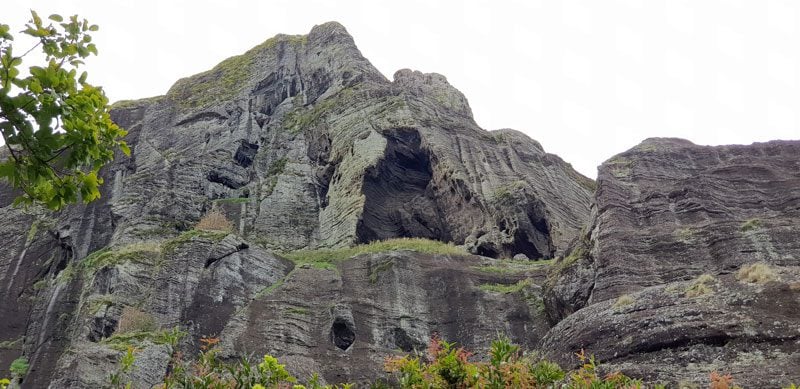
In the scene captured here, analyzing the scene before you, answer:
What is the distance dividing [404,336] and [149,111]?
132 feet

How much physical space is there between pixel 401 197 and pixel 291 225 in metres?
6.96

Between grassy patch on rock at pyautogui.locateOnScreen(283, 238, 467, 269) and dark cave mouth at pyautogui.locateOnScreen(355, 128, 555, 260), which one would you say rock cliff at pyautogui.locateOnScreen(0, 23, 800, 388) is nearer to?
dark cave mouth at pyautogui.locateOnScreen(355, 128, 555, 260)

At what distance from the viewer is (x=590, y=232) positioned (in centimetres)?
2858

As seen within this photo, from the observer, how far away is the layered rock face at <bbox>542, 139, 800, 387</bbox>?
17500mm

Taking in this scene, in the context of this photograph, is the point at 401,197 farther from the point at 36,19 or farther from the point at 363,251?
the point at 36,19

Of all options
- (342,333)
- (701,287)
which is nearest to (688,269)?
(701,287)

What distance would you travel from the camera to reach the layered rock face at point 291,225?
28.7 metres

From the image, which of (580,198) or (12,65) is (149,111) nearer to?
(580,198)

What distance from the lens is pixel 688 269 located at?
77.8 feet

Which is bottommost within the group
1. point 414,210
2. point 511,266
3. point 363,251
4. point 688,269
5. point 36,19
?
point 36,19

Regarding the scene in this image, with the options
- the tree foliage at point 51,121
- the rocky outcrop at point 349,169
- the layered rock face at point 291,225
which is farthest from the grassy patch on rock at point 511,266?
the tree foliage at point 51,121

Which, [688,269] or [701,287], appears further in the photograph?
[688,269]

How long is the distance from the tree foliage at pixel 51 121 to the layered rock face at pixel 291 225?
1796 centimetres

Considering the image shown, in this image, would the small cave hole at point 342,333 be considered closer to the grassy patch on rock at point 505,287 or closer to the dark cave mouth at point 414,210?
the grassy patch on rock at point 505,287
